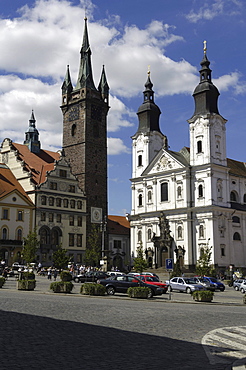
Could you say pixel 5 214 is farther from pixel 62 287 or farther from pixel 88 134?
pixel 62 287

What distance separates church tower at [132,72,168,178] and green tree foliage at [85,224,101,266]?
1317 cm

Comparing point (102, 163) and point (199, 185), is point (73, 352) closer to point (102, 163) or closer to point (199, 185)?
point (199, 185)

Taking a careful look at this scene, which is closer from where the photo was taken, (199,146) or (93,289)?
(93,289)

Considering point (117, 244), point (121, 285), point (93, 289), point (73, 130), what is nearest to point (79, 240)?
point (117, 244)

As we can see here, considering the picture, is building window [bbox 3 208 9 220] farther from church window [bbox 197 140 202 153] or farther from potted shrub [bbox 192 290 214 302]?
potted shrub [bbox 192 290 214 302]

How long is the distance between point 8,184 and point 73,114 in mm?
22025

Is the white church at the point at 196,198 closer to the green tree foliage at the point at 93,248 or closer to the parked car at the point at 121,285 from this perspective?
the green tree foliage at the point at 93,248

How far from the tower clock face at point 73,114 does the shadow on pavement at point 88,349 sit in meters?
73.9

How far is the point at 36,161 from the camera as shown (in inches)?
→ 3135

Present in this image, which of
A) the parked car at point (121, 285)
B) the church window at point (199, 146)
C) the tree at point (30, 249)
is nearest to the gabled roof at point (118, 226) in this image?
the church window at point (199, 146)

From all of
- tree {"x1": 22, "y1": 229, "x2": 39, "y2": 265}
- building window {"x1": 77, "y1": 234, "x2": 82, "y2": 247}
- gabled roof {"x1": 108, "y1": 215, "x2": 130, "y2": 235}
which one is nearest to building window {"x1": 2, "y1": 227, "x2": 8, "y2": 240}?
tree {"x1": 22, "y1": 229, "x2": 39, "y2": 265}

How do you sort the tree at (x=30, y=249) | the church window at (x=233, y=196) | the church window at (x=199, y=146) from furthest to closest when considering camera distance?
the church window at (x=233, y=196), the church window at (x=199, y=146), the tree at (x=30, y=249)

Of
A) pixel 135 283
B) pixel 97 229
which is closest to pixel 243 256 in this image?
pixel 97 229

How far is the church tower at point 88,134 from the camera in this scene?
81.4 metres
